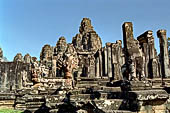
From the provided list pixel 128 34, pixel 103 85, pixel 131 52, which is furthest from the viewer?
pixel 103 85

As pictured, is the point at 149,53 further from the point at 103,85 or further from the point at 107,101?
the point at 107,101

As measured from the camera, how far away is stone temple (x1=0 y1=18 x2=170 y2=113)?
446cm

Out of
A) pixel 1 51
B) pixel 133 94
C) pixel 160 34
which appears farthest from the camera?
pixel 1 51

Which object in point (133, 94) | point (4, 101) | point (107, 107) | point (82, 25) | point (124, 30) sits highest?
point (82, 25)

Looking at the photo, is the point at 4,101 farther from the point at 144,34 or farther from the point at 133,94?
the point at 144,34

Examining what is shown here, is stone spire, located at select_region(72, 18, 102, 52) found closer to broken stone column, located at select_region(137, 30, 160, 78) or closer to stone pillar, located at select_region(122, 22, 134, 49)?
broken stone column, located at select_region(137, 30, 160, 78)

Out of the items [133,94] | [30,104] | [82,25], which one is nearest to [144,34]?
[30,104]

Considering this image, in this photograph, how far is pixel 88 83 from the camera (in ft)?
38.0

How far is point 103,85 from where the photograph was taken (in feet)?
36.9

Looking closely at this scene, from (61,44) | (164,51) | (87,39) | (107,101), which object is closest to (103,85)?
(107,101)

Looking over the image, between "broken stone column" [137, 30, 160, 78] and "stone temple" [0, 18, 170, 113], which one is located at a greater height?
"broken stone column" [137, 30, 160, 78]

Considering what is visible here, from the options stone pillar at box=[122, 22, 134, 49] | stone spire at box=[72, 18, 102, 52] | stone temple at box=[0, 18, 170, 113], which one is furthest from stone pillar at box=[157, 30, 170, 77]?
stone spire at box=[72, 18, 102, 52]

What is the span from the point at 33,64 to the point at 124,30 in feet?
21.3

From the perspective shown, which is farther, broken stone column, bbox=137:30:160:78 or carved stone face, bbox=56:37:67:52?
carved stone face, bbox=56:37:67:52
